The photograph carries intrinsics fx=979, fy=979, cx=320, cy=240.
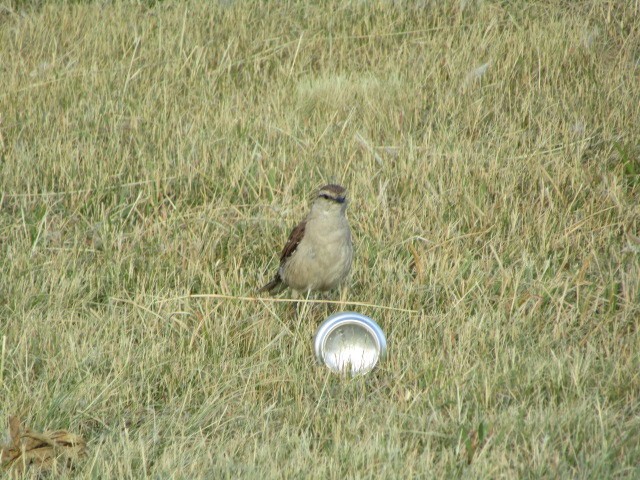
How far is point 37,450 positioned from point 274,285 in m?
1.99

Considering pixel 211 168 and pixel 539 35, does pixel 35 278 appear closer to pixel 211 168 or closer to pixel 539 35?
pixel 211 168

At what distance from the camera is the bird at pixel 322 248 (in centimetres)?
516

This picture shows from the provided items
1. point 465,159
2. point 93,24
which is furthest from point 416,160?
point 93,24

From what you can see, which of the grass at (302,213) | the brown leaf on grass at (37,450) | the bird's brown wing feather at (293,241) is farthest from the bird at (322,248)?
the brown leaf on grass at (37,450)

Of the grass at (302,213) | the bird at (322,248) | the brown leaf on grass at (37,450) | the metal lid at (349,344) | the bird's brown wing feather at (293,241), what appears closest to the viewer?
the brown leaf on grass at (37,450)

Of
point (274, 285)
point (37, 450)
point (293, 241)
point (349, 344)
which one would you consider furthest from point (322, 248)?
point (37, 450)

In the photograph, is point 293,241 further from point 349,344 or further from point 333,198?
point 349,344

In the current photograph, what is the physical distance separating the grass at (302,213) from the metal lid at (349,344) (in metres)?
0.08

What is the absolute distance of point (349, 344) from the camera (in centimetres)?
460

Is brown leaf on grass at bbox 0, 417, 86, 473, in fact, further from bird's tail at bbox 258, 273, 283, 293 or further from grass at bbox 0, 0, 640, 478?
bird's tail at bbox 258, 273, 283, 293

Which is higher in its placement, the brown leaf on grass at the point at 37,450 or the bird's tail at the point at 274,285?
the brown leaf on grass at the point at 37,450

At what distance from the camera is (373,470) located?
3.67 m

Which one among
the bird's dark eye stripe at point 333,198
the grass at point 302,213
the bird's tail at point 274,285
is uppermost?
the bird's dark eye stripe at point 333,198

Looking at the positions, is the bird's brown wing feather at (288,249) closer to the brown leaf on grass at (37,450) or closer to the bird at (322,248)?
the bird at (322,248)
